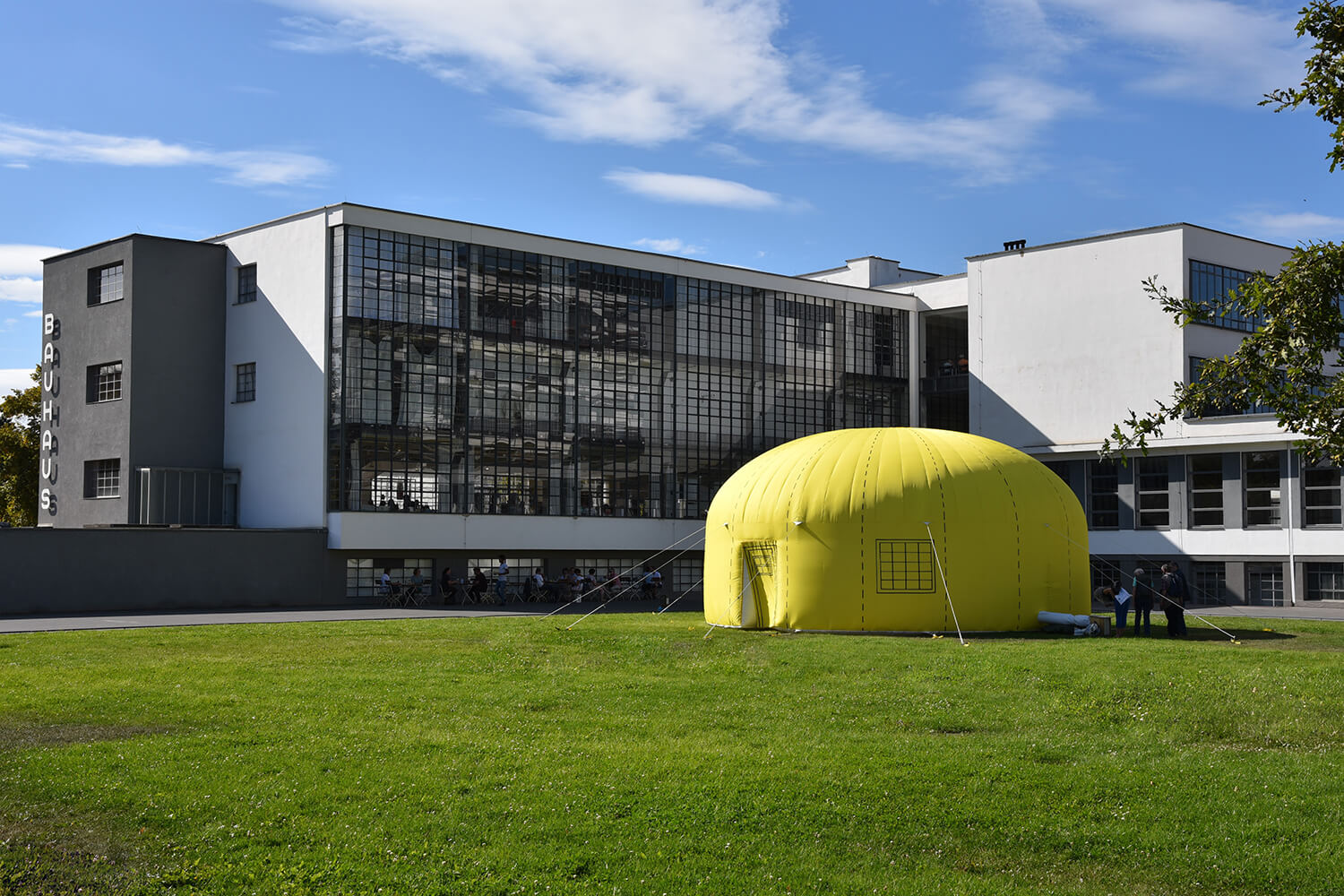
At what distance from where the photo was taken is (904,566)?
29344mm

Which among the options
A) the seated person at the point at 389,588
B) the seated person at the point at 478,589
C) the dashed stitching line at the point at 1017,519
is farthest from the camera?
the seated person at the point at 478,589

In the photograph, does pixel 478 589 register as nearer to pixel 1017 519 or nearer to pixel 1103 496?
pixel 1017 519

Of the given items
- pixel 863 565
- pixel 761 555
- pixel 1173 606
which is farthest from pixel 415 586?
pixel 1173 606

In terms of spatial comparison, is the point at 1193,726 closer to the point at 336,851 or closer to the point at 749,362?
the point at 336,851

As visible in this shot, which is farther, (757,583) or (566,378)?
(566,378)

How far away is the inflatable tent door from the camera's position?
30.8 m

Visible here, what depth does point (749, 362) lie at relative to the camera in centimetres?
5338

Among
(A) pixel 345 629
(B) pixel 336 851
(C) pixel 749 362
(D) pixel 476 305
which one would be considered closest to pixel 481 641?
(A) pixel 345 629

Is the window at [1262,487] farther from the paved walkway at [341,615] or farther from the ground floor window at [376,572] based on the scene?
the ground floor window at [376,572]

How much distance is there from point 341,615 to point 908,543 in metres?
17.5

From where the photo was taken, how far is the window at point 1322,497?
4488cm

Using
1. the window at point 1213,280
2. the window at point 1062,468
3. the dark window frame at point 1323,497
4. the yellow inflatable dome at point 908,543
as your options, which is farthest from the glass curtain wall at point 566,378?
the dark window frame at point 1323,497

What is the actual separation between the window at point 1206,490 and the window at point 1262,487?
3.28ft

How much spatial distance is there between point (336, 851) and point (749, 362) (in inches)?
1765
